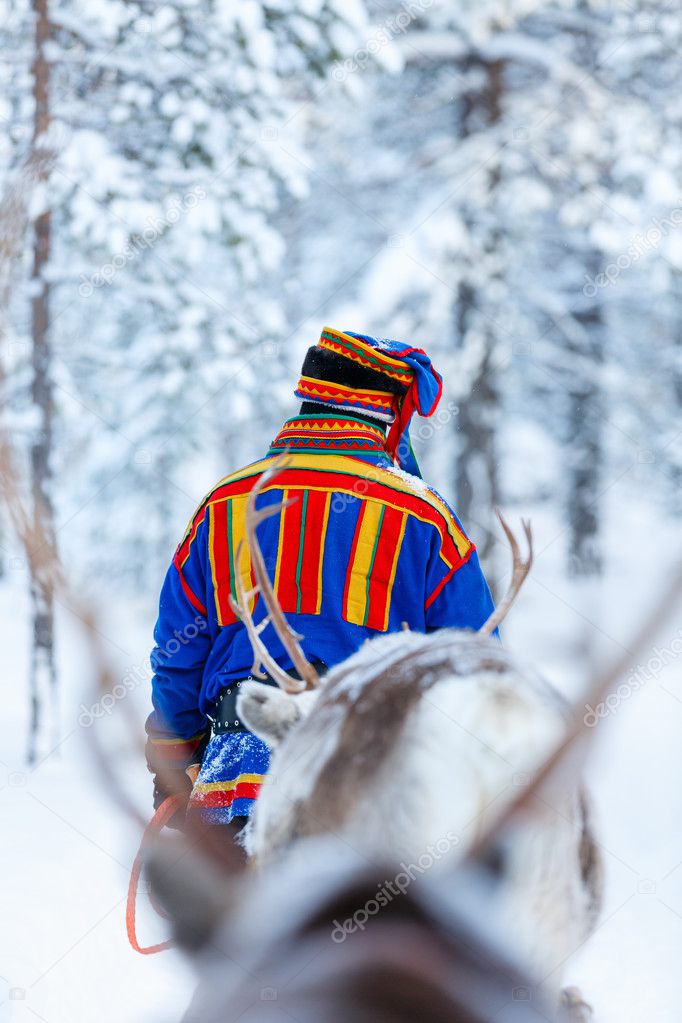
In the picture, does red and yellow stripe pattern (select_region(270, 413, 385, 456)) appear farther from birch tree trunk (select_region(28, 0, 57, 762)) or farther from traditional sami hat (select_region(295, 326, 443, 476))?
birch tree trunk (select_region(28, 0, 57, 762))

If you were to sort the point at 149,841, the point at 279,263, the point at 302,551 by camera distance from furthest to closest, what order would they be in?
the point at 279,263 < the point at 302,551 < the point at 149,841

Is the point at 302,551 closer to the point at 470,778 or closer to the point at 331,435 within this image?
the point at 331,435

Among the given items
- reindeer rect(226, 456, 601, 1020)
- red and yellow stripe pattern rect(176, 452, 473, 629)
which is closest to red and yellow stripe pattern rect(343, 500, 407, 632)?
red and yellow stripe pattern rect(176, 452, 473, 629)

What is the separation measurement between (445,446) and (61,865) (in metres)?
9.96

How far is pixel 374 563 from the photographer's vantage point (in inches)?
79.5

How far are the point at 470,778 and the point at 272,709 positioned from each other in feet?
1.48

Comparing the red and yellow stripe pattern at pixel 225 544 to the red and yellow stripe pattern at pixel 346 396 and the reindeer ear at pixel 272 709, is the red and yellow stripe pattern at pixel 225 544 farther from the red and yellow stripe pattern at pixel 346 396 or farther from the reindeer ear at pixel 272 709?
the reindeer ear at pixel 272 709

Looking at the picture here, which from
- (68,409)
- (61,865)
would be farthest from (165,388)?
(61,865)

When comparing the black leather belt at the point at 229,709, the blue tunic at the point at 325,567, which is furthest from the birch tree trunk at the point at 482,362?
the black leather belt at the point at 229,709

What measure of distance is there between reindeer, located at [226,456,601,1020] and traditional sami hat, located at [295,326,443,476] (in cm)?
137

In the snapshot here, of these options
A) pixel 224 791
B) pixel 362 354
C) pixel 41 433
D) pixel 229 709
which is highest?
pixel 362 354

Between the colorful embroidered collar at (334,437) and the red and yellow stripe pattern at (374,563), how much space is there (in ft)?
0.52

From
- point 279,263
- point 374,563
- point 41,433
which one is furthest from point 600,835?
point 279,263

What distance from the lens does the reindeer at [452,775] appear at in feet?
2.20
